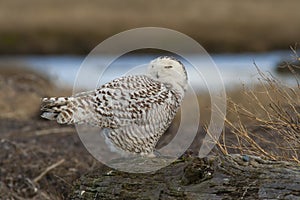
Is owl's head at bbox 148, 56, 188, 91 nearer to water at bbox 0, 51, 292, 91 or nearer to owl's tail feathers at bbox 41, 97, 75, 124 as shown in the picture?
owl's tail feathers at bbox 41, 97, 75, 124

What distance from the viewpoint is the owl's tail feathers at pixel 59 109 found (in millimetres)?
4617

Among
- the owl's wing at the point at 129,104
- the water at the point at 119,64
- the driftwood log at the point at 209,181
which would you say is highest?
the owl's wing at the point at 129,104

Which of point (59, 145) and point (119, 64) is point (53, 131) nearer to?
point (59, 145)

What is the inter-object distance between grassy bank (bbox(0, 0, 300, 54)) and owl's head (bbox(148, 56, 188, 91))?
48.0 ft

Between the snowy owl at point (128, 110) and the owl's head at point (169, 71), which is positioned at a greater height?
the owl's head at point (169, 71)

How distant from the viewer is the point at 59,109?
4.64 meters

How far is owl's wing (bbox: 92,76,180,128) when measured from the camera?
4.75m

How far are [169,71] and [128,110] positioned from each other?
1.26ft

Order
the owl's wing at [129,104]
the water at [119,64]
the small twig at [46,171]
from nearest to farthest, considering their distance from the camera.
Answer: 1. the owl's wing at [129,104]
2. the small twig at [46,171]
3. the water at [119,64]

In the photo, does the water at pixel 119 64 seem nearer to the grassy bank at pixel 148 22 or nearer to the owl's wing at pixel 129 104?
the grassy bank at pixel 148 22

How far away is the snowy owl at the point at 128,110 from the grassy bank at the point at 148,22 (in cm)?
1476

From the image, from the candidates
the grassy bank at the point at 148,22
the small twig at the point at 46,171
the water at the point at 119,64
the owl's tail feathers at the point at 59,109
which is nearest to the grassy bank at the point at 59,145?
the small twig at the point at 46,171

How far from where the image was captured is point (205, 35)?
19766mm

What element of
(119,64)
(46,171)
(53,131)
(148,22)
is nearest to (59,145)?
(53,131)
